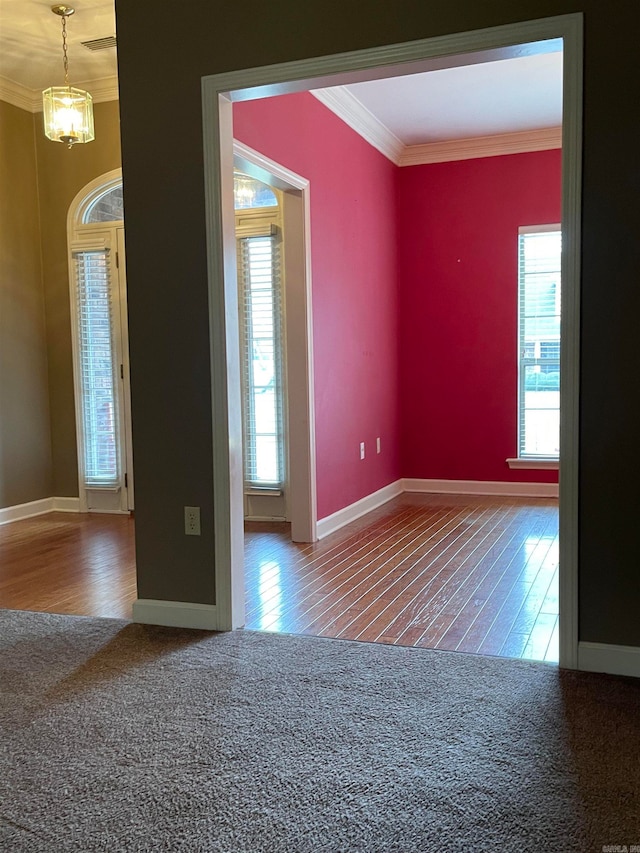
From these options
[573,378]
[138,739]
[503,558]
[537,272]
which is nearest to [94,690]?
[138,739]

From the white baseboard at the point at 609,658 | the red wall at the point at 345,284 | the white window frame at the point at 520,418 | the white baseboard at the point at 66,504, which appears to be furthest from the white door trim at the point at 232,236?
the white window frame at the point at 520,418

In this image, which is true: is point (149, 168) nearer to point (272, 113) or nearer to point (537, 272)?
point (272, 113)

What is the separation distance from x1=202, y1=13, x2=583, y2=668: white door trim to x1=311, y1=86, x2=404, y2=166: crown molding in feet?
6.38

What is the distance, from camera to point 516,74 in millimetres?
4820

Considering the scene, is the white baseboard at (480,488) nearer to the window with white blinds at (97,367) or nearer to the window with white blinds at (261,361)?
the window with white blinds at (261,361)

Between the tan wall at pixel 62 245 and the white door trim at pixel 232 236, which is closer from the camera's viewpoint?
the white door trim at pixel 232 236

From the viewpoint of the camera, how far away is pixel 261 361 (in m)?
5.22

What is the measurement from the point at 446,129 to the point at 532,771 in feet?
16.8

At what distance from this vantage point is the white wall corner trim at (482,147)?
602 centimetres

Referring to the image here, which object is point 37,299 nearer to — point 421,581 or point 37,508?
point 37,508

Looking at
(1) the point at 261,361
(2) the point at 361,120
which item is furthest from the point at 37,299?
(2) the point at 361,120

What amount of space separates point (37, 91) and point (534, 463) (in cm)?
475

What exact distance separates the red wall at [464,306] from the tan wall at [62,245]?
97.6 inches

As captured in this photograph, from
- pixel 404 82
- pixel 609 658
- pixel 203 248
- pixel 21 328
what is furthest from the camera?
pixel 21 328
